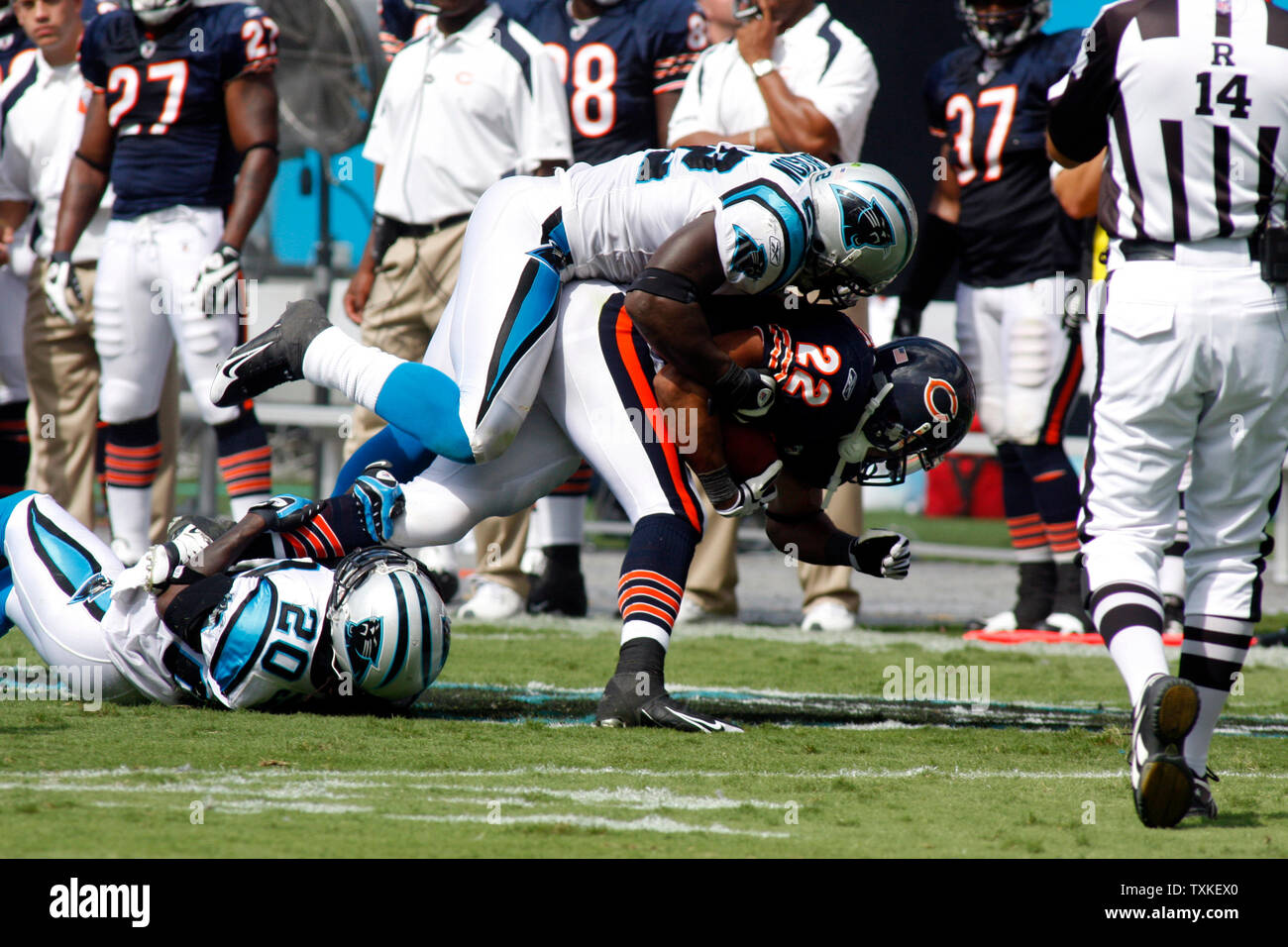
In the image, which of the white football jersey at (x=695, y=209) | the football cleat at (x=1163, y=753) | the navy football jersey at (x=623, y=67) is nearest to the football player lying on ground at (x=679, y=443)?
the white football jersey at (x=695, y=209)

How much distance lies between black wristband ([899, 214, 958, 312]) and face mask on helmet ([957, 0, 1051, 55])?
75 cm

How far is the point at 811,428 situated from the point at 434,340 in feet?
3.92

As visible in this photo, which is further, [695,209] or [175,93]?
[175,93]

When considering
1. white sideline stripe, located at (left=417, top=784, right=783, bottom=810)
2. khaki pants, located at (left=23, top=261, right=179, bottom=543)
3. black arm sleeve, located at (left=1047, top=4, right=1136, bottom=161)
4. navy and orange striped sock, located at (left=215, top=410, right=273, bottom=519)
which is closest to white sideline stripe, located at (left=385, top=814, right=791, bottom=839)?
white sideline stripe, located at (left=417, top=784, right=783, bottom=810)

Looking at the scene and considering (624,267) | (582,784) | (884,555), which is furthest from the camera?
(624,267)

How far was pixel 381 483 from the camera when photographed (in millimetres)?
4246

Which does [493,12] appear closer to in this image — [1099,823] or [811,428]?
[811,428]

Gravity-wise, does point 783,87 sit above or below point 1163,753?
above

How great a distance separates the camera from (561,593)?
680 centimetres

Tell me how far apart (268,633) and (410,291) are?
323 cm

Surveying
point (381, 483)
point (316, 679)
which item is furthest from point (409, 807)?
point (381, 483)

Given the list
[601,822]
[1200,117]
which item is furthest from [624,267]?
[601,822]

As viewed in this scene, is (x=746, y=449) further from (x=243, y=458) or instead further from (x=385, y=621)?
(x=243, y=458)
